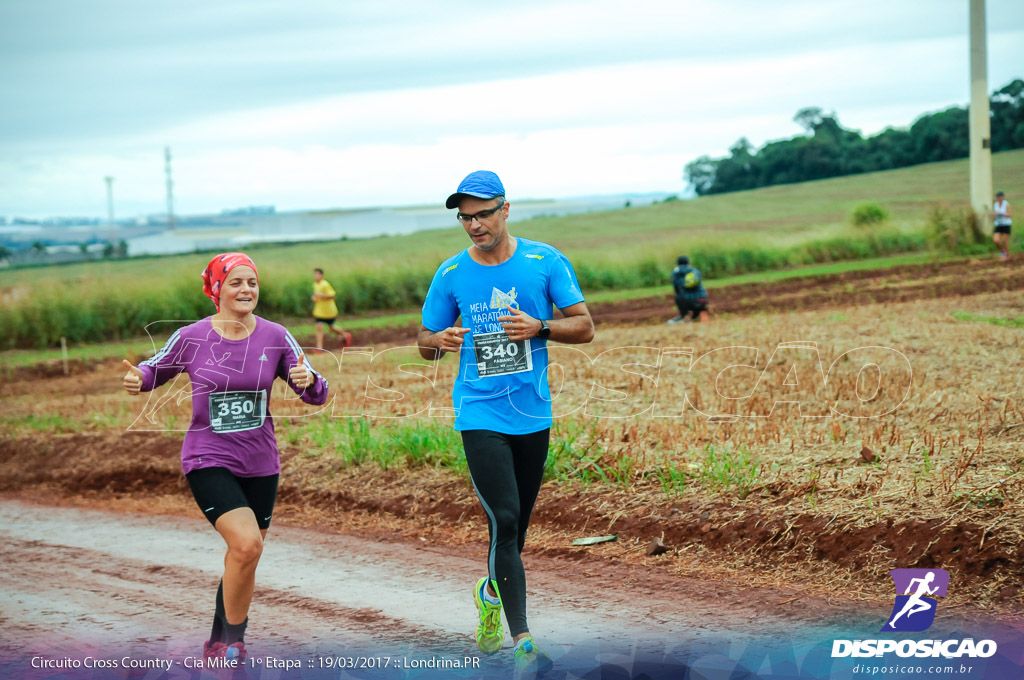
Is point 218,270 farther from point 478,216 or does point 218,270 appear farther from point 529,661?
point 529,661

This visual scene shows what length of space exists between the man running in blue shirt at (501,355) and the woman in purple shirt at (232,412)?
852 millimetres

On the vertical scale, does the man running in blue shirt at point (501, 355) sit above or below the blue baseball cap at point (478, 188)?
below

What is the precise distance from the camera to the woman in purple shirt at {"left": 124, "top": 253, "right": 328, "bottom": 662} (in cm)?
521

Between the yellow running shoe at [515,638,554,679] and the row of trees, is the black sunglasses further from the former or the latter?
the row of trees

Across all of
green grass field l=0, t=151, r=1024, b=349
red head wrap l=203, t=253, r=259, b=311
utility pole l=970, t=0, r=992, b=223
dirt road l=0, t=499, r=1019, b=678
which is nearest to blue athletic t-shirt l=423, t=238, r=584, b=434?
red head wrap l=203, t=253, r=259, b=311

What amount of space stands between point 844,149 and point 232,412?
102 m

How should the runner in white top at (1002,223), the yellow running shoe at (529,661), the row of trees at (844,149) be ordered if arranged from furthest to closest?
1. the row of trees at (844,149)
2. the runner in white top at (1002,223)
3. the yellow running shoe at (529,661)

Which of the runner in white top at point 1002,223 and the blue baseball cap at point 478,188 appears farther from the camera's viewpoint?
the runner in white top at point 1002,223

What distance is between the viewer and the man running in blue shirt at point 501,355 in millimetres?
5266

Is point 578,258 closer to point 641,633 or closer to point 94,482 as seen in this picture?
point 94,482

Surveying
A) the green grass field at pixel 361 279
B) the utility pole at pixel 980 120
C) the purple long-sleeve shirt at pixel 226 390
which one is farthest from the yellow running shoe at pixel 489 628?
the utility pole at pixel 980 120

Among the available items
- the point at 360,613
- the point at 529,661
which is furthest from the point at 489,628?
the point at 360,613

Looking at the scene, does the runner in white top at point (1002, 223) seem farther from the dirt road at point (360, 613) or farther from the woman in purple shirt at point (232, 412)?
the woman in purple shirt at point (232, 412)

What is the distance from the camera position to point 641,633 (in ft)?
18.4
